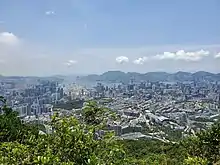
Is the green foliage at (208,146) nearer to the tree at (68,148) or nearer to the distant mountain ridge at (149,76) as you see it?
the tree at (68,148)

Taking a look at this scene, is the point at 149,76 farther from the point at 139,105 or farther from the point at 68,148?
the point at 68,148

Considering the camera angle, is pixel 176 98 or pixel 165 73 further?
pixel 165 73

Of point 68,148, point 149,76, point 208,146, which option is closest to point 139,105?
point 208,146

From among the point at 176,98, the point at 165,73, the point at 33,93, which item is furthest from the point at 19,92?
the point at 165,73

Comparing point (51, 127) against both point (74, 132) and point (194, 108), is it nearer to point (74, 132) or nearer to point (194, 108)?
point (74, 132)

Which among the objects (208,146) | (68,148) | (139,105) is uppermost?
(68,148)
